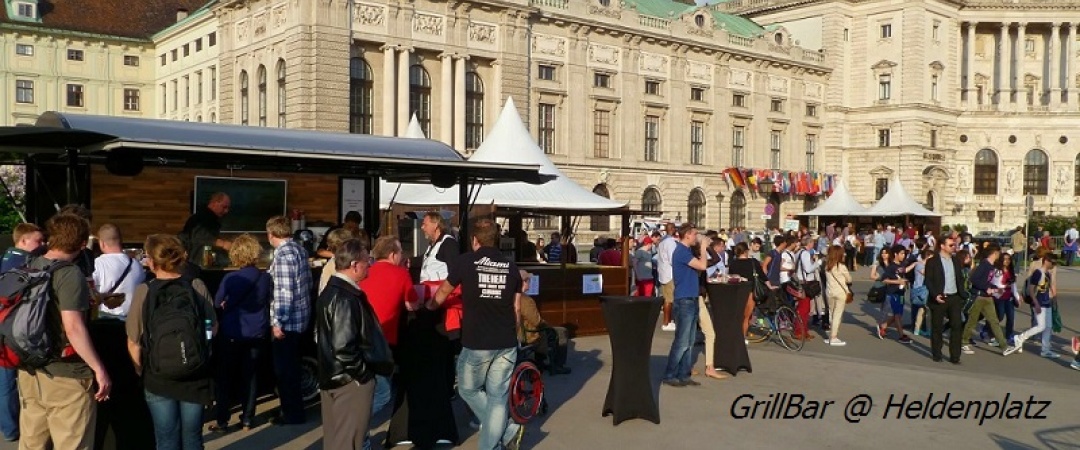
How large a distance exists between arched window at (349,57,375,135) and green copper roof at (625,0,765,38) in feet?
64.3

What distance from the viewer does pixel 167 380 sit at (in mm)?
6168

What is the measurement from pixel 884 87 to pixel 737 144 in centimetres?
1317

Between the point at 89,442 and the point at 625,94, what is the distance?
4539 centimetres

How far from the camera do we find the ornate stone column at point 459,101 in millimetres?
42344

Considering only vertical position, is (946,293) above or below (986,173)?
below

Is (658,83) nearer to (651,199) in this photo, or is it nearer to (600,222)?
(651,199)

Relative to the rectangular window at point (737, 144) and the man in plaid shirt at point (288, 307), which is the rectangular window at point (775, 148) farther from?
the man in plaid shirt at point (288, 307)

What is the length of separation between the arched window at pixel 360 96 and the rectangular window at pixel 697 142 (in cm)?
2041

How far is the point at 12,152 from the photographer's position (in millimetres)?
11430

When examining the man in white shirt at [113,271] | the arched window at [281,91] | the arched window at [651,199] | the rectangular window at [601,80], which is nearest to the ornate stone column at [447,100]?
the arched window at [281,91]

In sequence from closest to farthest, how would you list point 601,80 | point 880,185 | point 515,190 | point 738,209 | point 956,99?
point 515,190
point 601,80
point 738,209
point 880,185
point 956,99

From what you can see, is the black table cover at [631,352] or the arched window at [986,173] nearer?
the black table cover at [631,352]

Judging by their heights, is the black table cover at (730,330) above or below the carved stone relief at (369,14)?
below

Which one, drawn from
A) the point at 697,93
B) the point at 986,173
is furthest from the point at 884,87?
the point at 697,93
